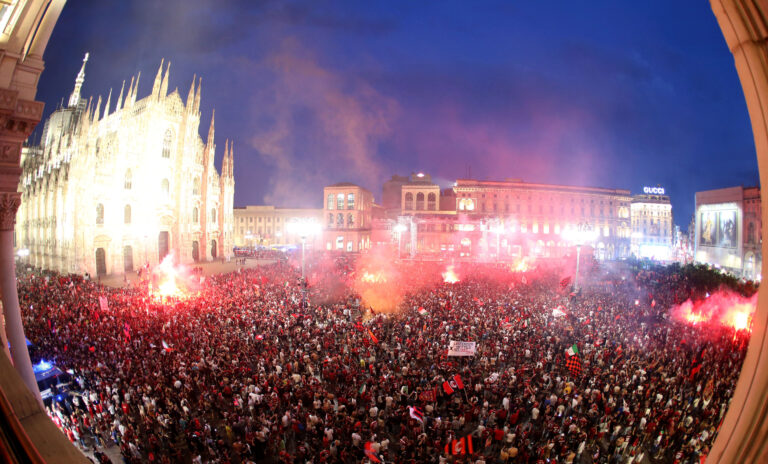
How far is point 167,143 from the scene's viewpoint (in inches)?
1688

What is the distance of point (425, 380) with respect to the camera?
1152cm

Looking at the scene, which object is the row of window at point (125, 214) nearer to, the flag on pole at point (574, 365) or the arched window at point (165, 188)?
the arched window at point (165, 188)

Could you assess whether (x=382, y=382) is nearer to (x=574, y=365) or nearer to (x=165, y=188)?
(x=574, y=365)

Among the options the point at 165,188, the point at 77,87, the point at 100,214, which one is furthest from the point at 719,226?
the point at 77,87

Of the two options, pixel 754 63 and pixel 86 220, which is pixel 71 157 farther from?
pixel 754 63

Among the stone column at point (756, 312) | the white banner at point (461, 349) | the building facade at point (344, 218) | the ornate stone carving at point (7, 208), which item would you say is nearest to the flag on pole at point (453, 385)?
the white banner at point (461, 349)

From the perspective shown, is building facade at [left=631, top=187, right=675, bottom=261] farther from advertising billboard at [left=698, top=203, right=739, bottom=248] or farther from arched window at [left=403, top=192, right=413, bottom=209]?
arched window at [left=403, top=192, right=413, bottom=209]

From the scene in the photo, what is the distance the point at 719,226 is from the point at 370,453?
6358 cm

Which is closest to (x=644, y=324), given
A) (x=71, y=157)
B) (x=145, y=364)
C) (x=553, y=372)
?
(x=553, y=372)

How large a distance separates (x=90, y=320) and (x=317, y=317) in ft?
31.9

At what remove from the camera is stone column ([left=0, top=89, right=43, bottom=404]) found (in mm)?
6405

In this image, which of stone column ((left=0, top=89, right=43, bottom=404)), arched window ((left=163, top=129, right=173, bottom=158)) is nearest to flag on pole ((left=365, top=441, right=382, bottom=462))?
stone column ((left=0, top=89, right=43, bottom=404))

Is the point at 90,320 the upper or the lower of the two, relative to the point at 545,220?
lower

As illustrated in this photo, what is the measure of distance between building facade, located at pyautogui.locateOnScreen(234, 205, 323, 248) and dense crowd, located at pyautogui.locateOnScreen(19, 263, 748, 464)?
63.6 meters
